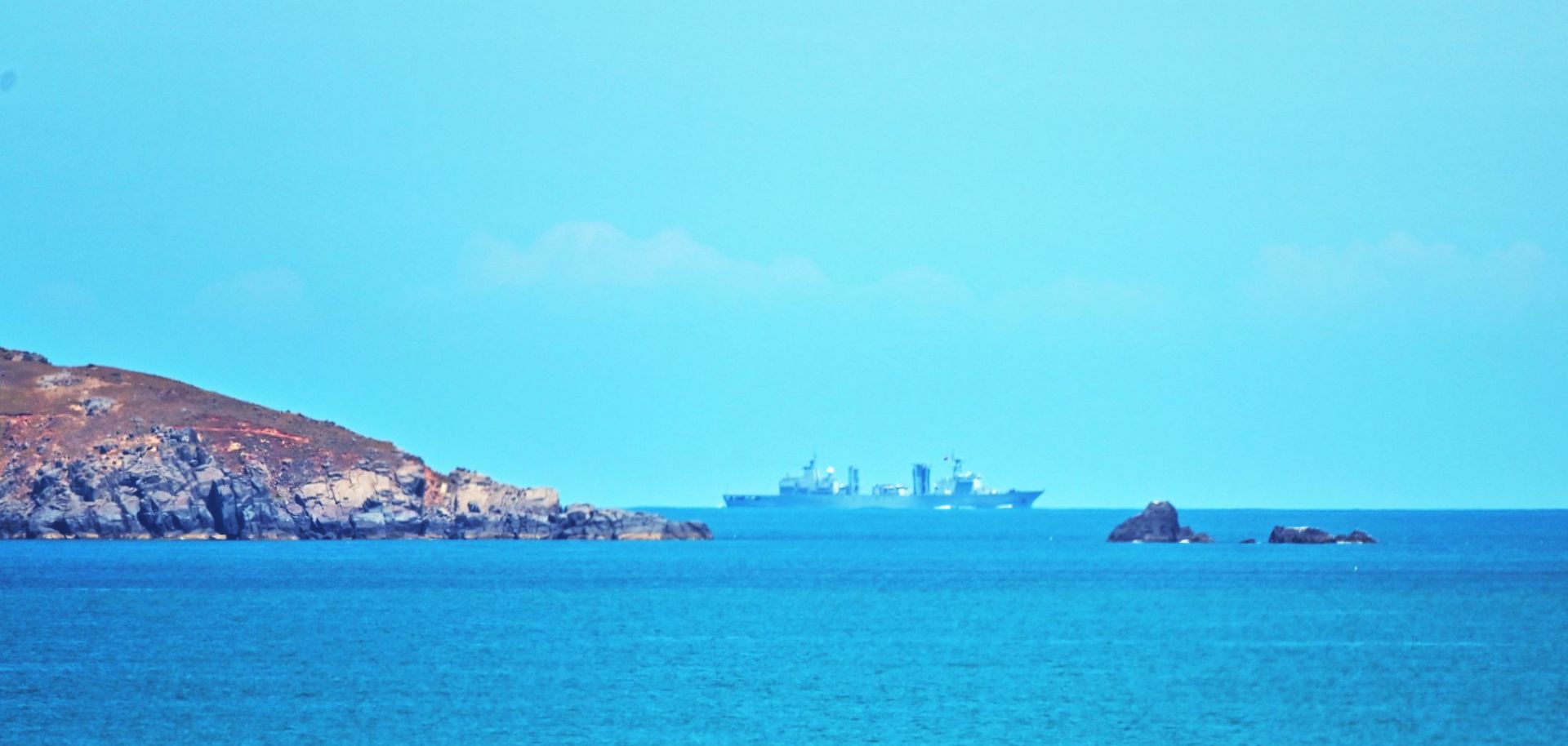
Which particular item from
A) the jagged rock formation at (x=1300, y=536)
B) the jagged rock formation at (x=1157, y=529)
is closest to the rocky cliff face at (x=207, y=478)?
the jagged rock formation at (x=1157, y=529)

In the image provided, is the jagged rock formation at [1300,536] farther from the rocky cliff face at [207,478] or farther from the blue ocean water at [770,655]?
the rocky cliff face at [207,478]

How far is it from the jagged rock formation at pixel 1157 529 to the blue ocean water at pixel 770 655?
42.0 metres

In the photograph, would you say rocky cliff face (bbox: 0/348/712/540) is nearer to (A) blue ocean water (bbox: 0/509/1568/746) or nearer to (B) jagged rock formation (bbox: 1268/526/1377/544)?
(A) blue ocean water (bbox: 0/509/1568/746)

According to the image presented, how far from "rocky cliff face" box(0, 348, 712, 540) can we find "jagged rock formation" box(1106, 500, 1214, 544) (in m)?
40.7

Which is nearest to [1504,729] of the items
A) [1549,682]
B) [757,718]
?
[1549,682]

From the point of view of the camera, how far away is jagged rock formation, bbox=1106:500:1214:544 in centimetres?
15025

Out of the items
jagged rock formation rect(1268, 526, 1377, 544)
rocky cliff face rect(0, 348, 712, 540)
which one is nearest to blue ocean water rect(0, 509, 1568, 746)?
rocky cliff face rect(0, 348, 712, 540)

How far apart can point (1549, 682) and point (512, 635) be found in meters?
31.8

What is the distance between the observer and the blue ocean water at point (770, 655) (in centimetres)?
4241

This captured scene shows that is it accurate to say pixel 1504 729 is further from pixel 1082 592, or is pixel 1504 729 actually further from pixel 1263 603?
pixel 1082 592

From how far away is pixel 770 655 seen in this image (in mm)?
57562

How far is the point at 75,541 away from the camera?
135 metres

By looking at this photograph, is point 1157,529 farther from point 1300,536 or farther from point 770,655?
point 770,655

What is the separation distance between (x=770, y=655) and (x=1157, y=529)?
97.9 meters
